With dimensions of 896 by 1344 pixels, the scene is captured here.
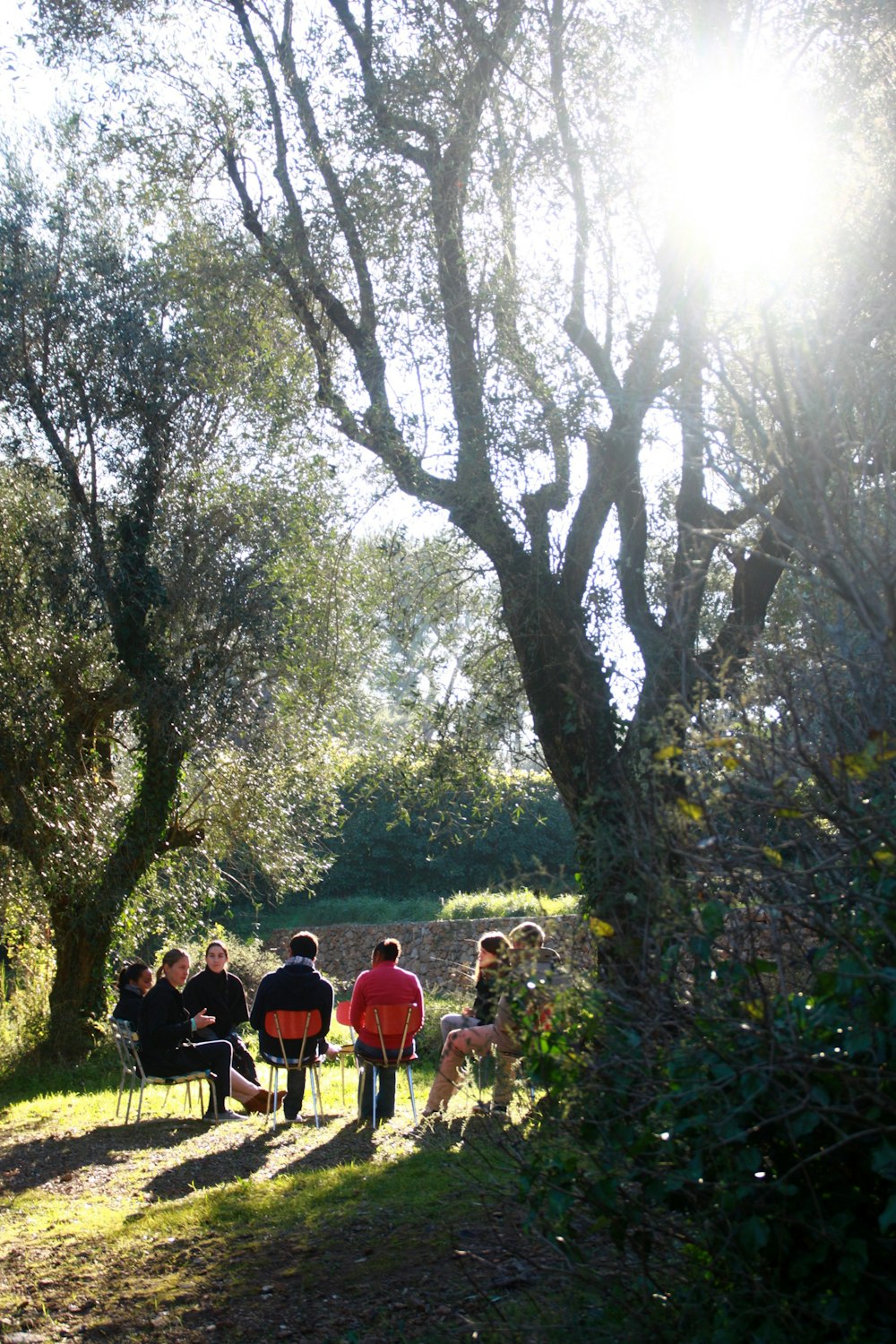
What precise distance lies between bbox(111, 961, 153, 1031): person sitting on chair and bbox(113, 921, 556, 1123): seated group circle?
0.6 inches

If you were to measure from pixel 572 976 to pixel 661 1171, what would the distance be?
0.60 metres

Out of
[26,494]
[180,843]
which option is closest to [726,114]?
[26,494]

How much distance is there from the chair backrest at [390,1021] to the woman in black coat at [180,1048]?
3.68ft

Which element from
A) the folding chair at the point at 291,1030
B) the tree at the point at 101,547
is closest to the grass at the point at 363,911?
the tree at the point at 101,547

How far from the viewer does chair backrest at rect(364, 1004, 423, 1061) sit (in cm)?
808

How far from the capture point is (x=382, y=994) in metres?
8.13

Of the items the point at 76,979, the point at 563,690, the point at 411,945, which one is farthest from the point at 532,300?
the point at 411,945

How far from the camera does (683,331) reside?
267 inches

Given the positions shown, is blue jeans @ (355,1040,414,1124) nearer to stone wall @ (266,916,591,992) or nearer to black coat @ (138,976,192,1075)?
black coat @ (138,976,192,1075)

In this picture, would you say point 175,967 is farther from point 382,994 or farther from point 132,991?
point 382,994

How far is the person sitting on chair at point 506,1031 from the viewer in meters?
3.47

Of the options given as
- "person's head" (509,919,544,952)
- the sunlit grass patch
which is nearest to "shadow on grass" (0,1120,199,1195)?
"person's head" (509,919,544,952)

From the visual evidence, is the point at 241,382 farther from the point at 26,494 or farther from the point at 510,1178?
the point at 510,1178

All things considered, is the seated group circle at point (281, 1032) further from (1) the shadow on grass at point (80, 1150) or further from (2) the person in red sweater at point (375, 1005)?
(1) the shadow on grass at point (80, 1150)
